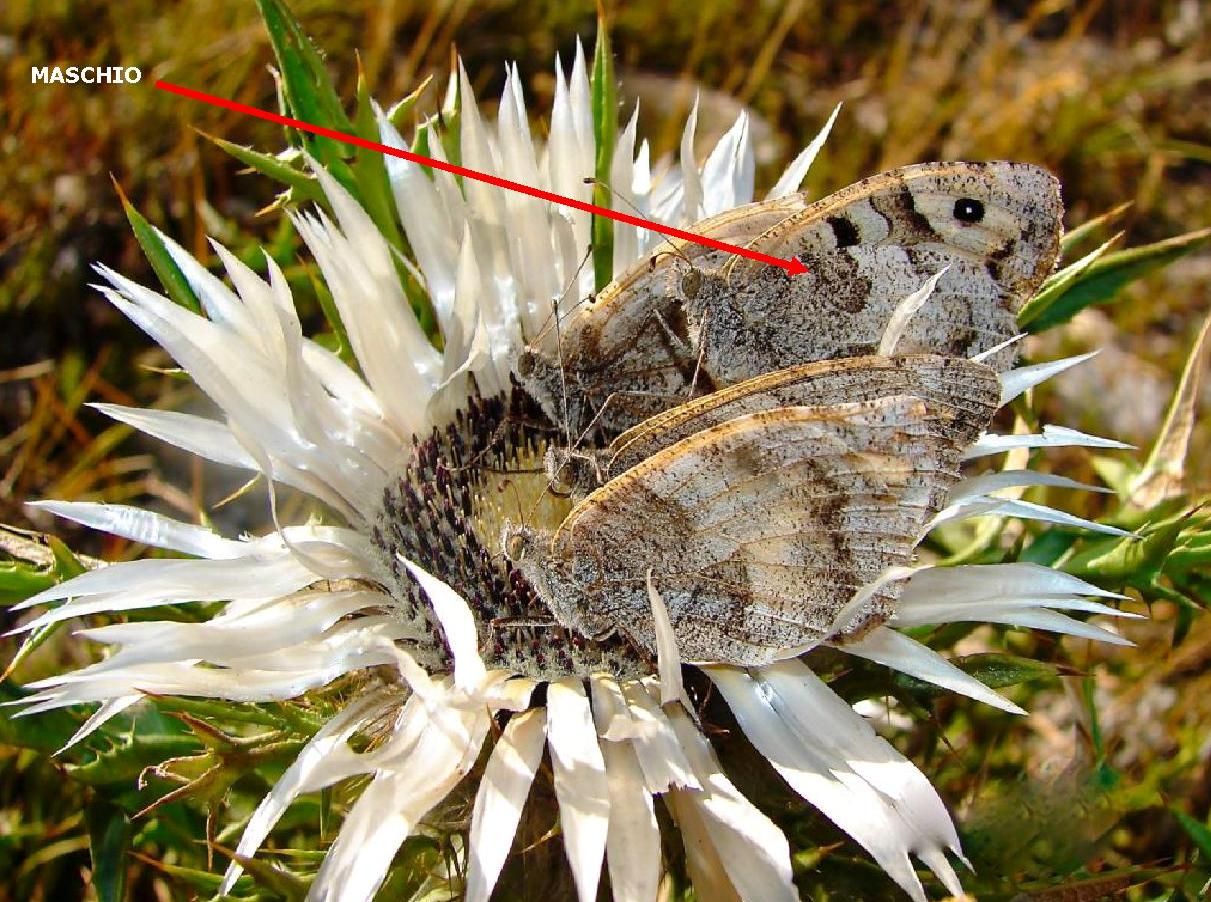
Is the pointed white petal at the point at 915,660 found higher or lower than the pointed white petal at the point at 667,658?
lower

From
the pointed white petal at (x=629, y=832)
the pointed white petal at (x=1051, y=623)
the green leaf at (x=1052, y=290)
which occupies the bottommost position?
the pointed white petal at (x=1051, y=623)

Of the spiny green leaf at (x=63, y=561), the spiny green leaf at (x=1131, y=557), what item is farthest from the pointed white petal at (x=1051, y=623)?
the spiny green leaf at (x=63, y=561)

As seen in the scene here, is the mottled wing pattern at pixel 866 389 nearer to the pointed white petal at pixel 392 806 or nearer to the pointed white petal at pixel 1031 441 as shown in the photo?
the pointed white petal at pixel 1031 441

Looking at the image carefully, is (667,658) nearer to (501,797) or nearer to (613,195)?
(501,797)

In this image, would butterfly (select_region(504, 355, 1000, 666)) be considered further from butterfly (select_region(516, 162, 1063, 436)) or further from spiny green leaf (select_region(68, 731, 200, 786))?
spiny green leaf (select_region(68, 731, 200, 786))

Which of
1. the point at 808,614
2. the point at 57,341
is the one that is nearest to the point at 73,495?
the point at 57,341

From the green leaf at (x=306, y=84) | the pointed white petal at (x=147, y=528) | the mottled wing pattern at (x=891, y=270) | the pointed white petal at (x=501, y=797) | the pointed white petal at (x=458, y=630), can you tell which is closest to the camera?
the pointed white petal at (x=501, y=797)

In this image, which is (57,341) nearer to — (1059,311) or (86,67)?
(86,67)

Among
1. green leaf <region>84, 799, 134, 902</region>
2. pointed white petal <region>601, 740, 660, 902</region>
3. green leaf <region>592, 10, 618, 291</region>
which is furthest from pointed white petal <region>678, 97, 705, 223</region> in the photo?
green leaf <region>84, 799, 134, 902</region>
